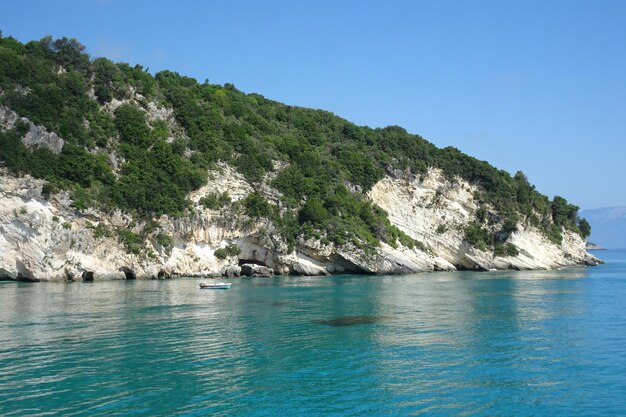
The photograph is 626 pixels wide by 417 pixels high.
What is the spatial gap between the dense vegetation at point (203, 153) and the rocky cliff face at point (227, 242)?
1490mm

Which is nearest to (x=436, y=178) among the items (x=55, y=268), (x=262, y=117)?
(x=262, y=117)

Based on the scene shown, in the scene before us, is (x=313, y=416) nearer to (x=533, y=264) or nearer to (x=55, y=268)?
(x=55, y=268)

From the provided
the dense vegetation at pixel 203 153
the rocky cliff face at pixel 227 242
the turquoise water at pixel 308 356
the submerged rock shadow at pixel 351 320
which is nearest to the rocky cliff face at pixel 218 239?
the rocky cliff face at pixel 227 242

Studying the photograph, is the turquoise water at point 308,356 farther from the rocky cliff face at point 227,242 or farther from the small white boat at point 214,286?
the rocky cliff face at point 227,242

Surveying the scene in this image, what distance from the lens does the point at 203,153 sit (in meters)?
69.4

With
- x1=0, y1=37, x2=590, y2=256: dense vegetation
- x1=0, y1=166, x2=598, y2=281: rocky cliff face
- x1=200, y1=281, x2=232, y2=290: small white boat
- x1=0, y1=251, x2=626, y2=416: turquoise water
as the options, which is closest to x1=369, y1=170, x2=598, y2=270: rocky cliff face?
x1=0, y1=166, x2=598, y2=281: rocky cliff face

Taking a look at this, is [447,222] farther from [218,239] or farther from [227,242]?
[218,239]

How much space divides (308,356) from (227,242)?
43470mm

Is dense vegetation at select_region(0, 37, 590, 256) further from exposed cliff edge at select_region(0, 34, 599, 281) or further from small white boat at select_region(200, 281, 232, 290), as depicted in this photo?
small white boat at select_region(200, 281, 232, 290)

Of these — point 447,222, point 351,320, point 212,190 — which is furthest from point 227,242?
point 351,320

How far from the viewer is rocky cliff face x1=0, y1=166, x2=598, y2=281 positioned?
165ft

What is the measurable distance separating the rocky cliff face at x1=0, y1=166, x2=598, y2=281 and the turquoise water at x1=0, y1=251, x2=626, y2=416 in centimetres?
1174

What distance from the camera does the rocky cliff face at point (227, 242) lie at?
5034cm

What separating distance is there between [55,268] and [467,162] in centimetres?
6517
